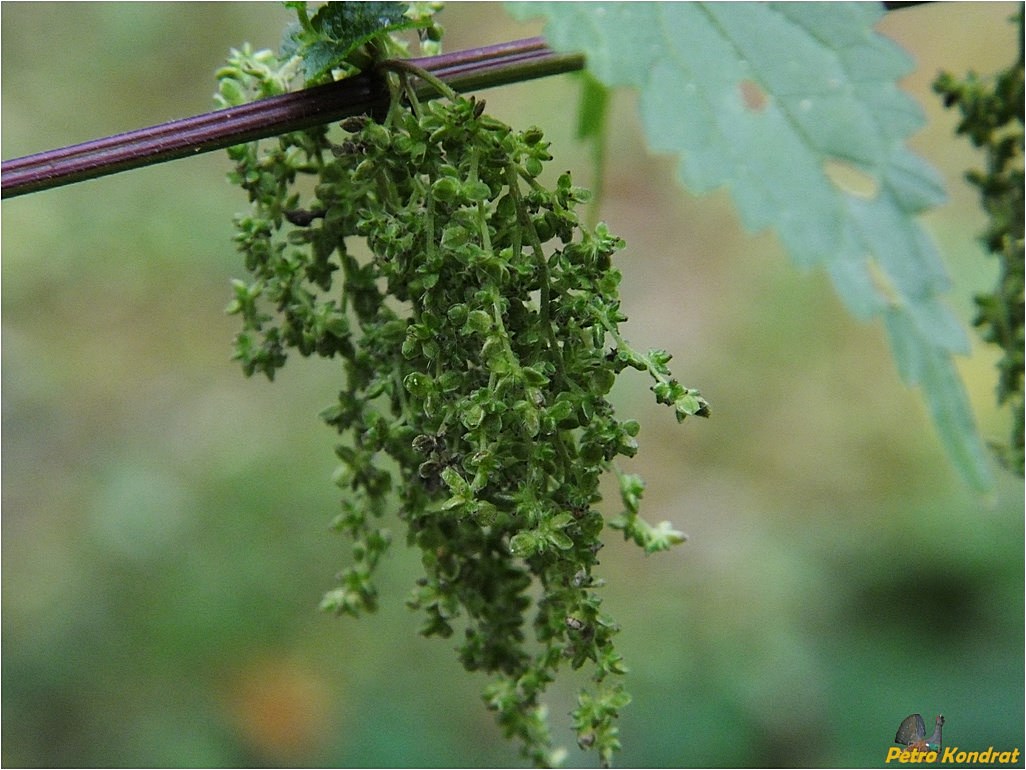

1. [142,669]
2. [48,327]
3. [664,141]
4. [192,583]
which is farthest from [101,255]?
[664,141]

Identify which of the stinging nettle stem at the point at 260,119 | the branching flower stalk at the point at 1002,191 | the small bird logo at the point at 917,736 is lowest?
the small bird logo at the point at 917,736

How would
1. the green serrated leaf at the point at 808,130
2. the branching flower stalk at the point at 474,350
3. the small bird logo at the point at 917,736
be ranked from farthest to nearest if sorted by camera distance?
the small bird logo at the point at 917,736
the branching flower stalk at the point at 474,350
the green serrated leaf at the point at 808,130

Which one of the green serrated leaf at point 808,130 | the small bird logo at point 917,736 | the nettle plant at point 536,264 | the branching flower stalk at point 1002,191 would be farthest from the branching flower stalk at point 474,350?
the small bird logo at point 917,736

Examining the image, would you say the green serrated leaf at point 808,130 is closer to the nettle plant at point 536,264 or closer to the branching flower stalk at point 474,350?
the nettle plant at point 536,264

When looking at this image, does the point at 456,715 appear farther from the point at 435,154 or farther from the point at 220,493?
the point at 435,154

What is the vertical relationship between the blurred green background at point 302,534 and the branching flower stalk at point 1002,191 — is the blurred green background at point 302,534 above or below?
below

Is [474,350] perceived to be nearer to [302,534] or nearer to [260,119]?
[260,119]

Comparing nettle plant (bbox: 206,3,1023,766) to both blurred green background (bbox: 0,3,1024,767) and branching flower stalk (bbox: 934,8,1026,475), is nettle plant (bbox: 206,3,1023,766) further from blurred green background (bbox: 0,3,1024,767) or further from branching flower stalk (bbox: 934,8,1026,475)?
blurred green background (bbox: 0,3,1024,767)
